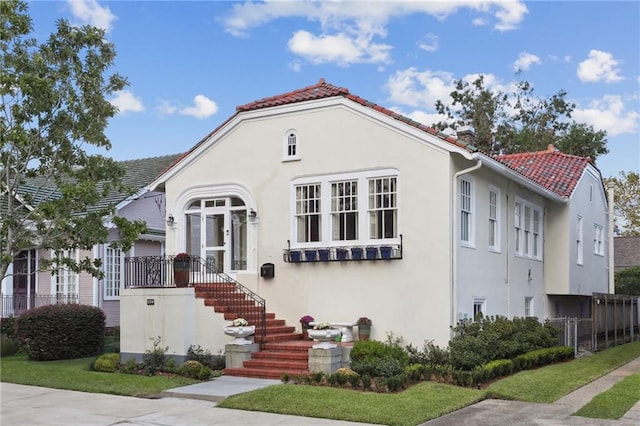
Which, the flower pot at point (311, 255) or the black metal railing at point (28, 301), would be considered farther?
the black metal railing at point (28, 301)

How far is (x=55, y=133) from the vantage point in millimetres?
13336

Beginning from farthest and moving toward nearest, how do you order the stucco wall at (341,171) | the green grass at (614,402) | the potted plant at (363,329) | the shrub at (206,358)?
the potted plant at (363,329)
the stucco wall at (341,171)
the shrub at (206,358)
the green grass at (614,402)

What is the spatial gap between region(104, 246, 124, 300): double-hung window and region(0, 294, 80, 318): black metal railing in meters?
1.04

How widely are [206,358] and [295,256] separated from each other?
3233 millimetres

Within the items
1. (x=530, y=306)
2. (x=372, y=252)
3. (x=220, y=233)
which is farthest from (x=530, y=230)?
(x=220, y=233)

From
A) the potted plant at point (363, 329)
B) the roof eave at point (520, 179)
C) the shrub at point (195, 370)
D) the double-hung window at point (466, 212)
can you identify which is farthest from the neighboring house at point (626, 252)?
the shrub at point (195, 370)

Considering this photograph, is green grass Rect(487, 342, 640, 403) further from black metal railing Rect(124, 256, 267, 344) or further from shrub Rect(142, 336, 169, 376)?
shrub Rect(142, 336, 169, 376)

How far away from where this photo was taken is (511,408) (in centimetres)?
1175

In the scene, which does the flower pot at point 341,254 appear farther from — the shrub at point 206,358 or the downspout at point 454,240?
the shrub at point 206,358

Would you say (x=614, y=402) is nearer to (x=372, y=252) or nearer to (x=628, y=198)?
(x=372, y=252)

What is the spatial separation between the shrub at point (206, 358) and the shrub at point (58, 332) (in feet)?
12.6

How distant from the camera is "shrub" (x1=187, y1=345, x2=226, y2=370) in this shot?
15797 mm

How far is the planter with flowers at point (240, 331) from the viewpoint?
15.4 m

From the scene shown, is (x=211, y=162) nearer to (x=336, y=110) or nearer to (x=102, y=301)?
(x=336, y=110)
